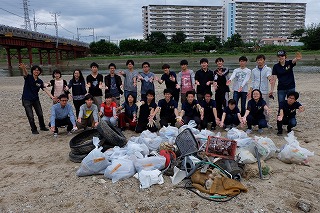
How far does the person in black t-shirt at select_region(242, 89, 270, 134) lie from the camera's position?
594 cm

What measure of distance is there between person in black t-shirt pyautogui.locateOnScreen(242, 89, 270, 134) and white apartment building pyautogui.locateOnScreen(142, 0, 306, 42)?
107 metres

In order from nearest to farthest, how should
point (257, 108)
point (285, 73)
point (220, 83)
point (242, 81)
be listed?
point (257, 108)
point (285, 73)
point (242, 81)
point (220, 83)

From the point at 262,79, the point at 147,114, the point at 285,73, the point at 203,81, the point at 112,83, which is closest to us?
the point at 285,73

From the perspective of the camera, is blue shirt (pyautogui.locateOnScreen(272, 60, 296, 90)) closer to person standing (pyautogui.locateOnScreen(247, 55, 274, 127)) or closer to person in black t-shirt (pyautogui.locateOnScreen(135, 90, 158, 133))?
person standing (pyautogui.locateOnScreen(247, 55, 274, 127))

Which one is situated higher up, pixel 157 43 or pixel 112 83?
pixel 157 43

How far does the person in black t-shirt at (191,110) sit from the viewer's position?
6145mm

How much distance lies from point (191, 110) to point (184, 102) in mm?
274

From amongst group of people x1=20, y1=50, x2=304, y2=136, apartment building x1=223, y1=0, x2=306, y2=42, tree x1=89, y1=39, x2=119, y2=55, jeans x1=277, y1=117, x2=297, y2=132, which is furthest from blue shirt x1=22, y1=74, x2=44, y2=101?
A: apartment building x1=223, y1=0, x2=306, y2=42

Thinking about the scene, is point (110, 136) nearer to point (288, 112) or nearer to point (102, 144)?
point (102, 144)

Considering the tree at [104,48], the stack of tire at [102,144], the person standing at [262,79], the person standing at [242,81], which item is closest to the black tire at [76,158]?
the stack of tire at [102,144]

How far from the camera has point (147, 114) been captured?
636 centimetres

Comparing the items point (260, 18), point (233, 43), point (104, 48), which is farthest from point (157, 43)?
point (260, 18)

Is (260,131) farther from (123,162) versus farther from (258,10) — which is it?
(258,10)

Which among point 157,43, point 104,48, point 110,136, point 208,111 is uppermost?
point 157,43
